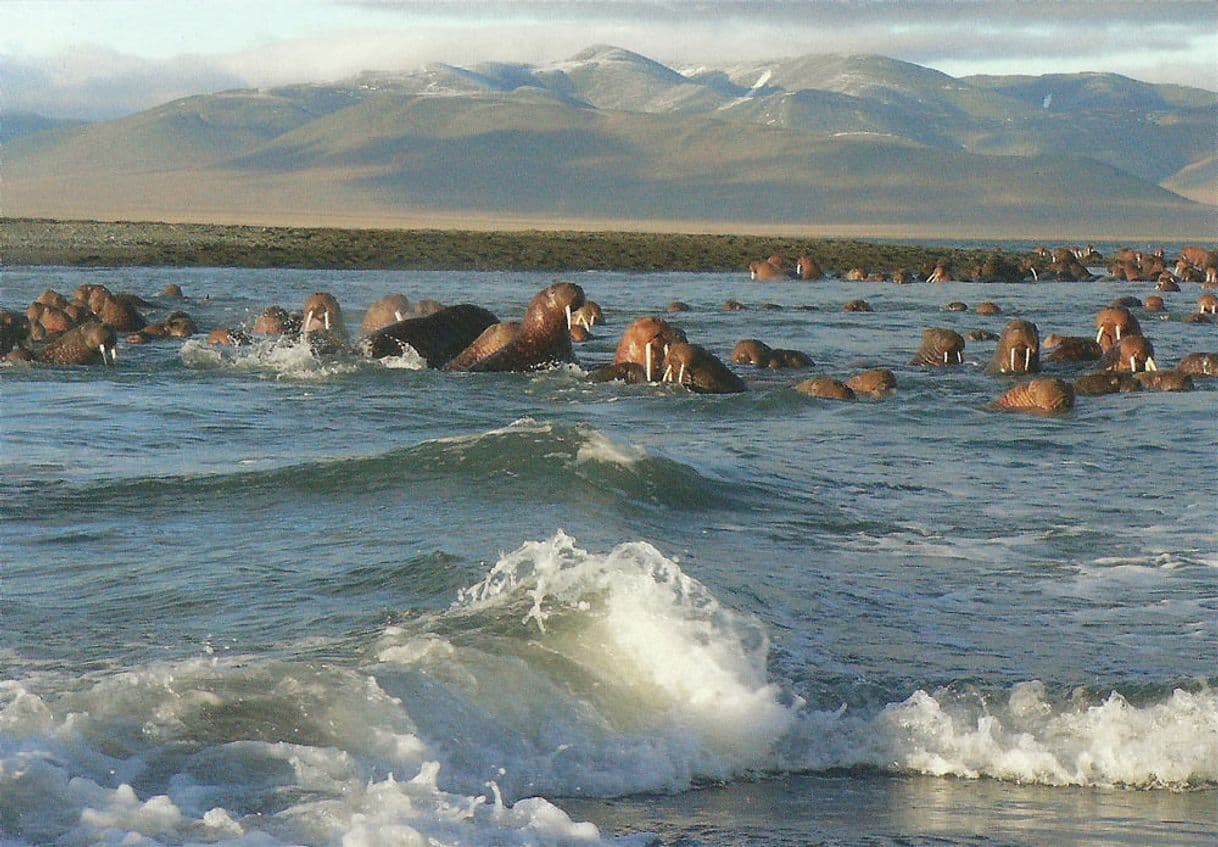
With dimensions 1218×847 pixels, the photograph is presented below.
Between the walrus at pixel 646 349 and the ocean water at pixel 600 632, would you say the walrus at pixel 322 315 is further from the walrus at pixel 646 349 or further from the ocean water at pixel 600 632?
the ocean water at pixel 600 632

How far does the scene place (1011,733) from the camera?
7.43 meters

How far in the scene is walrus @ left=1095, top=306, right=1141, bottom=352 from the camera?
22422mm

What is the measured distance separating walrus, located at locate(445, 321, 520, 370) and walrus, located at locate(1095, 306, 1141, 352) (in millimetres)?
7632

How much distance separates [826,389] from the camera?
18109 mm

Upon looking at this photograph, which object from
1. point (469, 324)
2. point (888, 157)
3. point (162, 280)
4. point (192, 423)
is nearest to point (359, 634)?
point (192, 423)

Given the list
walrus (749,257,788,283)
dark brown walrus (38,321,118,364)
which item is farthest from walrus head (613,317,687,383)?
walrus (749,257,788,283)

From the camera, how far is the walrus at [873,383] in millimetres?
18562

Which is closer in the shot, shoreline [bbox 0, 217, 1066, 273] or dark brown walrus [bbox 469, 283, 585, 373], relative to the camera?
dark brown walrus [bbox 469, 283, 585, 373]

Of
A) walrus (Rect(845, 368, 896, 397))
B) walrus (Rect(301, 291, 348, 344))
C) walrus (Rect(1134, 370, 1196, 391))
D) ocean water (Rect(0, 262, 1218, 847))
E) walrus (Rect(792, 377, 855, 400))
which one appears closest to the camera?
ocean water (Rect(0, 262, 1218, 847))

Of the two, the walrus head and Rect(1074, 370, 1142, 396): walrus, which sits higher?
the walrus head

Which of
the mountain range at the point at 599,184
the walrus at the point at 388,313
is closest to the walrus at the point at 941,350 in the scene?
the walrus at the point at 388,313

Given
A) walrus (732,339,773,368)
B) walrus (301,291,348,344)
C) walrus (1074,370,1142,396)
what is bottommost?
walrus (1074,370,1142,396)

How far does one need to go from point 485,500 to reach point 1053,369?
38.9 feet

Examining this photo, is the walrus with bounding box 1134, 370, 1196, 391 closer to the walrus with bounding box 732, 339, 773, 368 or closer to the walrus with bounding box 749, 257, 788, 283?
the walrus with bounding box 732, 339, 773, 368
